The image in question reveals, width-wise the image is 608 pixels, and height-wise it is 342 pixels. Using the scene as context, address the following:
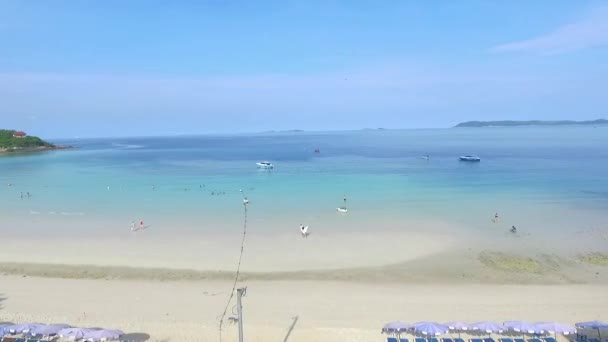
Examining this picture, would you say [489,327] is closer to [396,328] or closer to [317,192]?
[396,328]

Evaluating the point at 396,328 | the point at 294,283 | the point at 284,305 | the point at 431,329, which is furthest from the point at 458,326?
the point at 294,283

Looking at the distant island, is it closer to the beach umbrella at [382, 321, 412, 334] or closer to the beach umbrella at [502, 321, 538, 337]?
the beach umbrella at [382, 321, 412, 334]

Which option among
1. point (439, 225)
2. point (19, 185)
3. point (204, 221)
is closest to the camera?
point (439, 225)

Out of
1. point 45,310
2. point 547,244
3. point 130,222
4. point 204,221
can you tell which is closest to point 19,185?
point 130,222

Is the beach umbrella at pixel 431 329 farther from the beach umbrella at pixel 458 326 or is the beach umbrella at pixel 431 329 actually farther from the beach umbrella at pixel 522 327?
the beach umbrella at pixel 522 327

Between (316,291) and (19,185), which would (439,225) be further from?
(19,185)

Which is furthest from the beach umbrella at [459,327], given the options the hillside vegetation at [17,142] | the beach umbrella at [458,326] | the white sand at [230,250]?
the hillside vegetation at [17,142]
